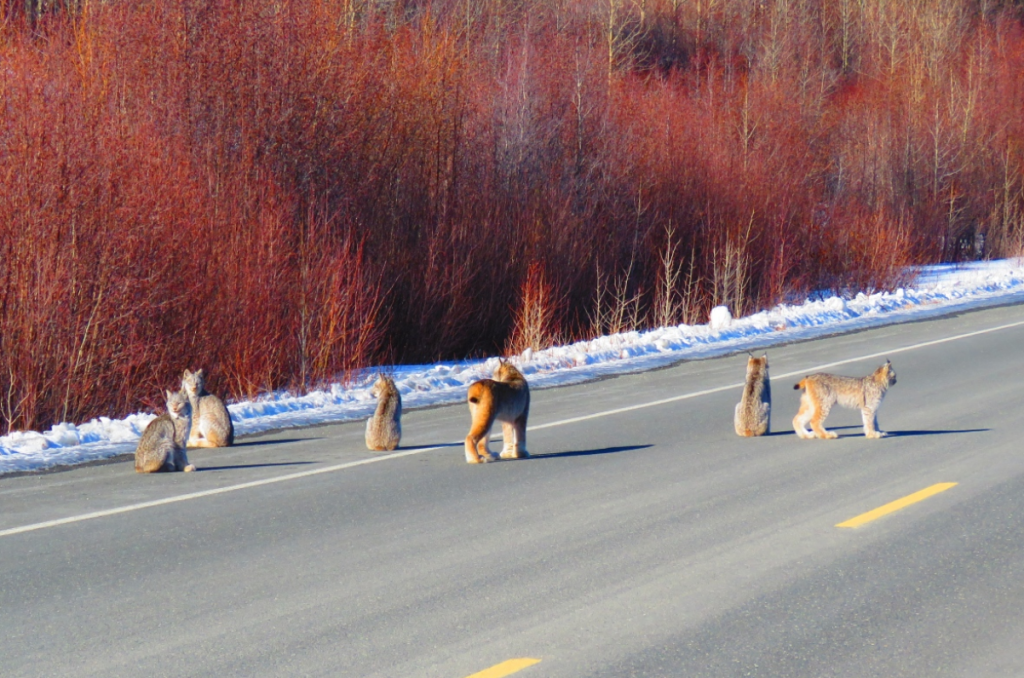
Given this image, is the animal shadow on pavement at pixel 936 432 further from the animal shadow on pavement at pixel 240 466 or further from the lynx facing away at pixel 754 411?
the animal shadow on pavement at pixel 240 466

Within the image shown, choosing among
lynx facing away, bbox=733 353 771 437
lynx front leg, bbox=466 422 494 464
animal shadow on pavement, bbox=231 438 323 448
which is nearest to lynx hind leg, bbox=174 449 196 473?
animal shadow on pavement, bbox=231 438 323 448

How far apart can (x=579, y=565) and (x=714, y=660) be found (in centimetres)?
158

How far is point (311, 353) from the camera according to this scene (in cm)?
1611

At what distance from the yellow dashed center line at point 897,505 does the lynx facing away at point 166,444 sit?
506 centimetres

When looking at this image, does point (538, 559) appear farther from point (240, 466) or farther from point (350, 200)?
point (350, 200)

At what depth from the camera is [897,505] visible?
26.3 ft

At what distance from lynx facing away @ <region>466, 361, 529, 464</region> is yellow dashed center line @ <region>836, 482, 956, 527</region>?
2.90 m

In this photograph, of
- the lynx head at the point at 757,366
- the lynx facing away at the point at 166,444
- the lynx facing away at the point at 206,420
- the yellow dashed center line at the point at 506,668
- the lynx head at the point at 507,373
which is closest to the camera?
the yellow dashed center line at the point at 506,668

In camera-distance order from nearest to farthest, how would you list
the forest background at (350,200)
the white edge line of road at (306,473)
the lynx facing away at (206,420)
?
the white edge line of road at (306,473) → the lynx facing away at (206,420) → the forest background at (350,200)

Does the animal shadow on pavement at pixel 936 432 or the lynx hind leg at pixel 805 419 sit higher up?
the lynx hind leg at pixel 805 419

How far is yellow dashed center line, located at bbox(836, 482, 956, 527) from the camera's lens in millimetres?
7629

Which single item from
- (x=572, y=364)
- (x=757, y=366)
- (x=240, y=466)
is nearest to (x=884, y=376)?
(x=757, y=366)

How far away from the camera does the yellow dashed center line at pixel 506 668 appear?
499cm

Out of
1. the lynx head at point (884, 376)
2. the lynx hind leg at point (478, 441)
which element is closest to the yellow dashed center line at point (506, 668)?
the lynx hind leg at point (478, 441)
